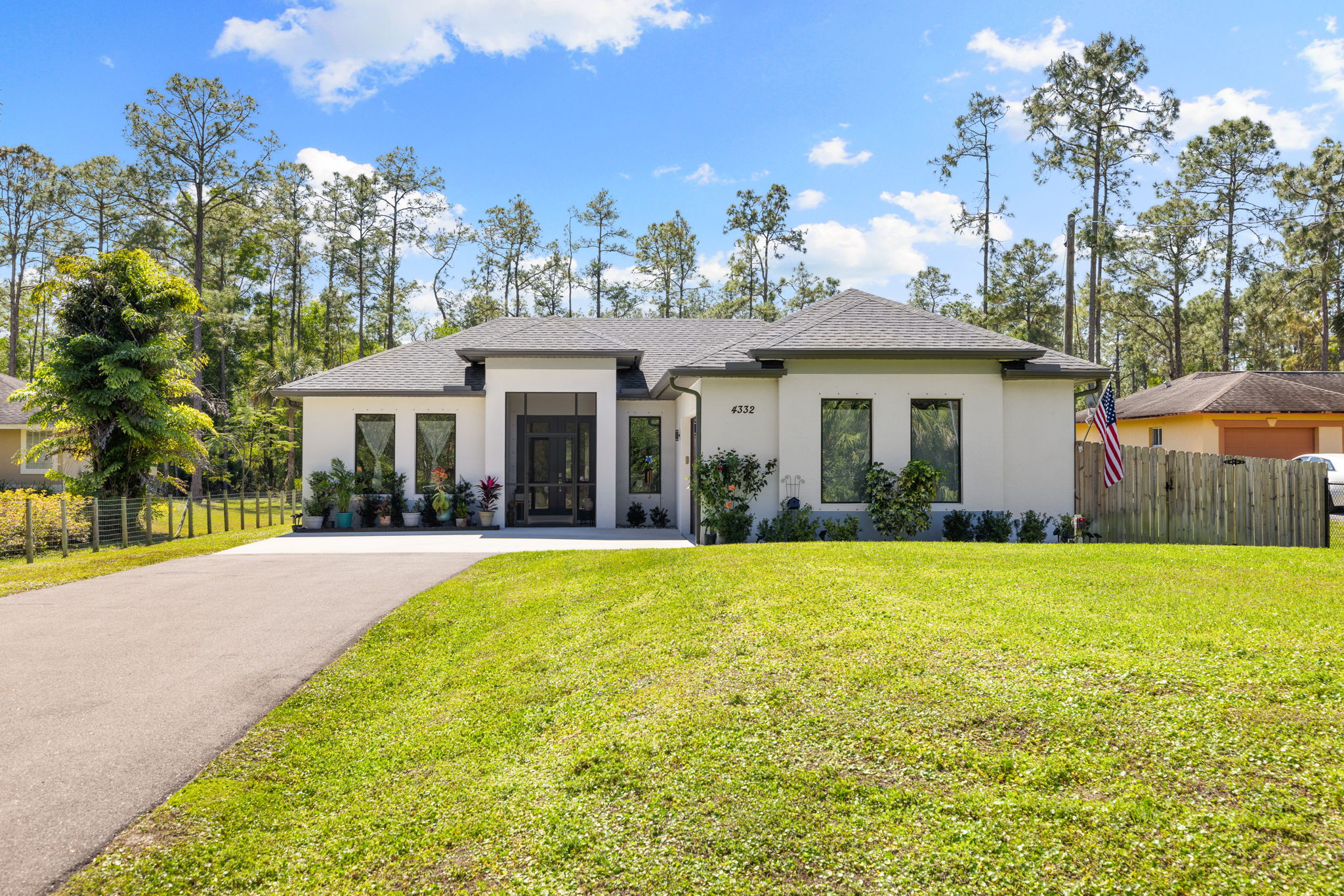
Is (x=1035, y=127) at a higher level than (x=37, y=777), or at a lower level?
Answer: higher

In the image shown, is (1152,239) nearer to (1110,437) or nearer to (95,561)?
(1110,437)

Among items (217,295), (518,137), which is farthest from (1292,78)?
(217,295)

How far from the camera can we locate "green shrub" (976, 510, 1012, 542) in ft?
43.0

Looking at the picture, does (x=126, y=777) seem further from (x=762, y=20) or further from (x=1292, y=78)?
(x=1292, y=78)

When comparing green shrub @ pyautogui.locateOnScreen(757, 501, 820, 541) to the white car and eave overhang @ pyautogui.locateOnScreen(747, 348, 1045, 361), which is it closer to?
eave overhang @ pyautogui.locateOnScreen(747, 348, 1045, 361)

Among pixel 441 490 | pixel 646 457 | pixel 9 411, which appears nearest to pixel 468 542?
pixel 441 490

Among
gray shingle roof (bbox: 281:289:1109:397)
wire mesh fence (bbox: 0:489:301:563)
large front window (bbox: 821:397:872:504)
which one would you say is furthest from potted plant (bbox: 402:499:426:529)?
large front window (bbox: 821:397:872:504)

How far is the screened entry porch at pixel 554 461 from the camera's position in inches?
729

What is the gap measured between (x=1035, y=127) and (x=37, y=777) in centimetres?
3120

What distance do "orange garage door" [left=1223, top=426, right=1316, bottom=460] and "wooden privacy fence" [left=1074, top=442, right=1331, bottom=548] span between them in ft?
38.9

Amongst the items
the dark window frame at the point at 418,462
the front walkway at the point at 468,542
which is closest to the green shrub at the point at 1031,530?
the front walkway at the point at 468,542

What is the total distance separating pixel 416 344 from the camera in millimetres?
21062

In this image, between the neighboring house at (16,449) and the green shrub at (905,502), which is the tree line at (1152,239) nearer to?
the green shrub at (905,502)

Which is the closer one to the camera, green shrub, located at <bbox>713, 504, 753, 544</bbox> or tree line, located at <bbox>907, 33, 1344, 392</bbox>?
green shrub, located at <bbox>713, 504, 753, 544</bbox>
